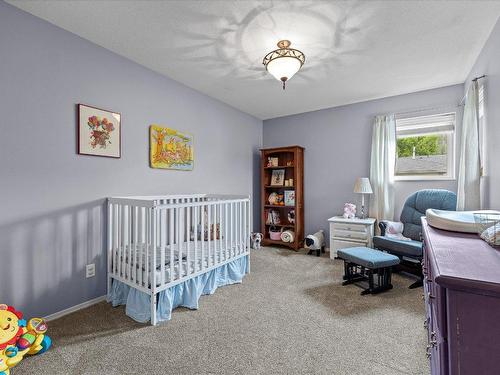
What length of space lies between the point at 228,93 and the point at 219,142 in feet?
2.35

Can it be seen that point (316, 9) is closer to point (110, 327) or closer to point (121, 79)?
point (121, 79)

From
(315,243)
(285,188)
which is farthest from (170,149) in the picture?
(315,243)

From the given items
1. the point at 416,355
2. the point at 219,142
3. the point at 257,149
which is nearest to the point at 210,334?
the point at 416,355

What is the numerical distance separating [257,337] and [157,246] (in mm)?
1091

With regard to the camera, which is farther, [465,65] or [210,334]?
[465,65]

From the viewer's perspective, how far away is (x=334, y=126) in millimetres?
3910

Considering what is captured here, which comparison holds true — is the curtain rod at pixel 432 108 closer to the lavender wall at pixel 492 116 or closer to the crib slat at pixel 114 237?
the lavender wall at pixel 492 116

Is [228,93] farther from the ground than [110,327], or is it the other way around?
[228,93]

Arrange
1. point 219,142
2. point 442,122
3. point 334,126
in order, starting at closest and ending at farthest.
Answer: point 442,122 → point 219,142 → point 334,126

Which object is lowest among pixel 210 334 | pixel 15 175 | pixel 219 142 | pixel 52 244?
pixel 210 334

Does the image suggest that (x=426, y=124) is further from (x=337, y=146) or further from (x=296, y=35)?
(x=296, y=35)

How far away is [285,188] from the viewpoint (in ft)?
14.1

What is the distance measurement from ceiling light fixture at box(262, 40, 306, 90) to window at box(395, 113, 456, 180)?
2.16 m

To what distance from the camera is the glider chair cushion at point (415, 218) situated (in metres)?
2.58
